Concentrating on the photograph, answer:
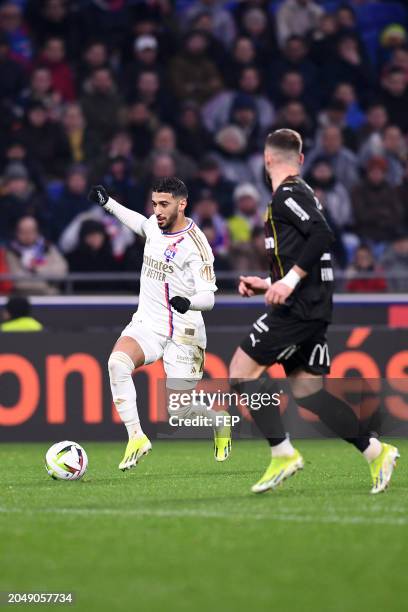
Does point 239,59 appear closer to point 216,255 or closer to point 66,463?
point 216,255

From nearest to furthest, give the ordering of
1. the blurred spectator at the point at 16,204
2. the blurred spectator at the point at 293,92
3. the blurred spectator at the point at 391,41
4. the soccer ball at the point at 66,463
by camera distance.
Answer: the soccer ball at the point at 66,463
the blurred spectator at the point at 16,204
the blurred spectator at the point at 293,92
the blurred spectator at the point at 391,41

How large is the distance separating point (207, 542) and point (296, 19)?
1349cm

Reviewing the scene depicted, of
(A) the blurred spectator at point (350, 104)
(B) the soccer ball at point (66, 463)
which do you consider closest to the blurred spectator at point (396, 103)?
(A) the blurred spectator at point (350, 104)

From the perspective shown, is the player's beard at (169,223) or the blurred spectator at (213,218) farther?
the blurred spectator at (213,218)

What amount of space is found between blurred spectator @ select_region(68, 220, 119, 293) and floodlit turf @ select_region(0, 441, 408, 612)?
18.7 ft

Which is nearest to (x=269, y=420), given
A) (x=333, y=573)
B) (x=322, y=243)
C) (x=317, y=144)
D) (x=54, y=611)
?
(x=322, y=243)

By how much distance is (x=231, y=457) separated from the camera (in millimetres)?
10812

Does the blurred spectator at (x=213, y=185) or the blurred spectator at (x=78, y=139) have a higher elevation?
the blurred spectator at (x=78, y=139)

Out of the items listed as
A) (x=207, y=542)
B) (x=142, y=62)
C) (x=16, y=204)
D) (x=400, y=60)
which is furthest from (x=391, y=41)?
(x=207, y=542)

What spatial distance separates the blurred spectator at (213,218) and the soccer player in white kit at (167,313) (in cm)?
511

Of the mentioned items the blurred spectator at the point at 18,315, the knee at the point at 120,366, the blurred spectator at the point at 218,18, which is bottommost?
the blurred spectator at the point at 18,315

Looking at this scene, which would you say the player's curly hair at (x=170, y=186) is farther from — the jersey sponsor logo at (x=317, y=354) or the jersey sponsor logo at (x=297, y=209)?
the jersey sponsor logo at (x=317, y=354)

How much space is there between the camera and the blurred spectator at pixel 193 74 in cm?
1711

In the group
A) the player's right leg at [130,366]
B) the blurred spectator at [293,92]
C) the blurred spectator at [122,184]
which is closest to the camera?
the player's right leg at [130,366]
